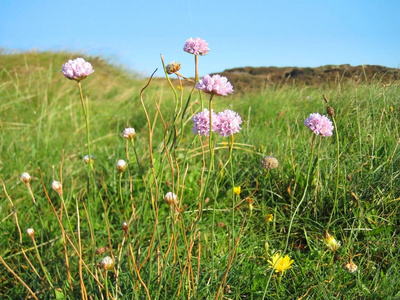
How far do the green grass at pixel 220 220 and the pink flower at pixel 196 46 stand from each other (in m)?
0.24

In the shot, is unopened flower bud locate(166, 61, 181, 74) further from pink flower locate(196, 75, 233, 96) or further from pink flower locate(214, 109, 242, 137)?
pink flower locate(214, 109, 242, 137)

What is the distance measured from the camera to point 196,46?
116 cm

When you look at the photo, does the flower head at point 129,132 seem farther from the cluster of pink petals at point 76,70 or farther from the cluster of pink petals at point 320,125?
the cluster of pink petals at point 320,125

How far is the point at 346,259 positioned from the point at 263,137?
1174mm

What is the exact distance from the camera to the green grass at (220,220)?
121 cm

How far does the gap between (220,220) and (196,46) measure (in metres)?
1.01

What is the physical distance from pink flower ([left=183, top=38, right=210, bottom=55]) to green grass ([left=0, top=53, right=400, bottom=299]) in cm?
24

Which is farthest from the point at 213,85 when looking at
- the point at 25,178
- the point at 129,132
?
the point at 25,178

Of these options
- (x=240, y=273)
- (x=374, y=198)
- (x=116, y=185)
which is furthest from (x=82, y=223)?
(x=374, y=198)

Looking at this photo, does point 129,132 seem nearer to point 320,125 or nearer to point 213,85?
point 213,85

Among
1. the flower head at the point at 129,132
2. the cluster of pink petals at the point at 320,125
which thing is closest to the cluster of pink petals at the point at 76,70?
the flower head at the point at 129,132

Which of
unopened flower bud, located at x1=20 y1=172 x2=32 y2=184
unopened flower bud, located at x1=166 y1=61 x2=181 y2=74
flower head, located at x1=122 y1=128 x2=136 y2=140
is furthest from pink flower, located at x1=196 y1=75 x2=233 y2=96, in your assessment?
unopened flower bud, located at x1=20 y1=172 x2=32 y2=184

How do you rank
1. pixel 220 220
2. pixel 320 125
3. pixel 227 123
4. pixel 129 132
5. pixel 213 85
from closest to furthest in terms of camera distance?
1. pixel 213 85
2. pixel 227 123
3. pixel 129 132
4. pixel 320 125
5. pixel 220 220

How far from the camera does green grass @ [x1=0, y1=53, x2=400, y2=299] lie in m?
1.21
